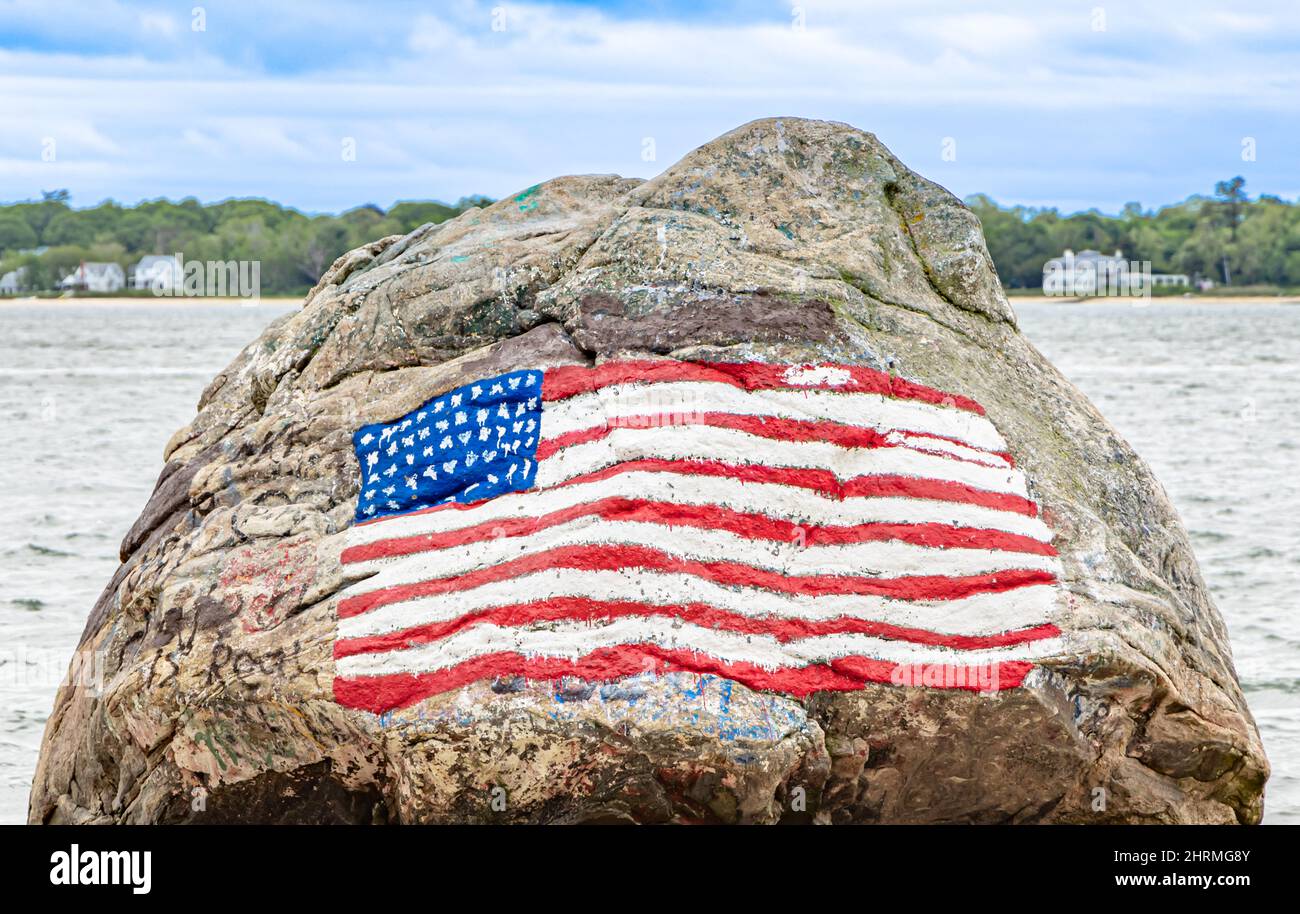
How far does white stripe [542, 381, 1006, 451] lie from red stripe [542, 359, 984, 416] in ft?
0.09

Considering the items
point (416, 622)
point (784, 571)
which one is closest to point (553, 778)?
point (416, 622)

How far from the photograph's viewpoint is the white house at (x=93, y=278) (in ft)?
278

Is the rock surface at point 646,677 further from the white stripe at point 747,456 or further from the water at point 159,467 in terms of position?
the water at point 159,467

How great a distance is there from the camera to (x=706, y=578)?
19.6ft

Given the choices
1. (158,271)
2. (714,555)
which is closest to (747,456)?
(714,555)

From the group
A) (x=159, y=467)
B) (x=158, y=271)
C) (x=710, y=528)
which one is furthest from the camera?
(x=158, y=271)

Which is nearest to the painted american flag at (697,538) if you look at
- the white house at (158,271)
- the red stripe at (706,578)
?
the red stripe at (706,578)

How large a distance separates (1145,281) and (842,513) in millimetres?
90701

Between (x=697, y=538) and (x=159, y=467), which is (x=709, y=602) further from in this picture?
(x=159, y=467)

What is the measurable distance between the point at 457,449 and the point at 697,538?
1.21m

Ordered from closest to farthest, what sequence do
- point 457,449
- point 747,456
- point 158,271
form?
point 747,456 → point 457,449 → point 158,271

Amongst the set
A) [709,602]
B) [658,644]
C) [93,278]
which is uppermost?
[93,278]

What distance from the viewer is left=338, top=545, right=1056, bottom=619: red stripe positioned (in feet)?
19.5
